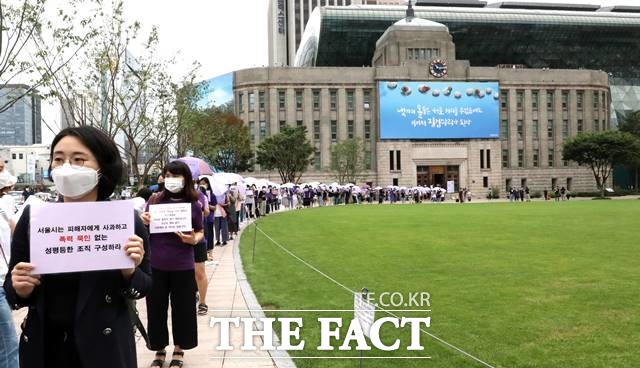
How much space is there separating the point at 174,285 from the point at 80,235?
3350 mm

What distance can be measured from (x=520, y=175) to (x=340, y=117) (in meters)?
25.9

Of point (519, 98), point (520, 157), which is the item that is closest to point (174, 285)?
point (520, 157)

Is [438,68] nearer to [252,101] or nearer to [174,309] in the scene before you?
[252,101]

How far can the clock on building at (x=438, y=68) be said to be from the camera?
7812 centimetres

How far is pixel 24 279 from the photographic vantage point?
2.85 metres

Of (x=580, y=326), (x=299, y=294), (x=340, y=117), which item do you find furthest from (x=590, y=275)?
(x=340, y=117)

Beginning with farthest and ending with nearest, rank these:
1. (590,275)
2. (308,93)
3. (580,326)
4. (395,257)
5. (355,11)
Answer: (355,11), (308,93), (395,257), (590,275), (580,326)

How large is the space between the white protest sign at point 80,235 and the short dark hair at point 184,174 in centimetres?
362

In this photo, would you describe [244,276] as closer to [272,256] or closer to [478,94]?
[272,256]

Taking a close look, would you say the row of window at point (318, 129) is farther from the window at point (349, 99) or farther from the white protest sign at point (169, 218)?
the white protest sign at point (169, 218)

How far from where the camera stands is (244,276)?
1201 cm

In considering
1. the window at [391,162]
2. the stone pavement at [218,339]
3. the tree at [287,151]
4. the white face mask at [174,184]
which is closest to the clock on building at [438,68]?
the window at [391,162]

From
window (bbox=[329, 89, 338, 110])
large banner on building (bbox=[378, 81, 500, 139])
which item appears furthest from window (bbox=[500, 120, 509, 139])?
window (bbox=[329, 89, 338, 110])

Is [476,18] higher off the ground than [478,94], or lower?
higher
